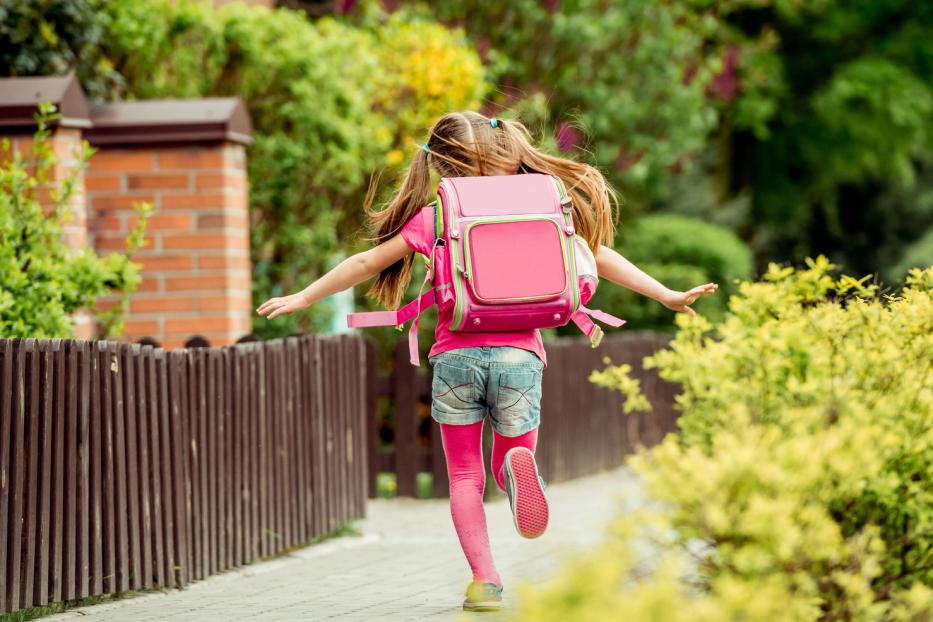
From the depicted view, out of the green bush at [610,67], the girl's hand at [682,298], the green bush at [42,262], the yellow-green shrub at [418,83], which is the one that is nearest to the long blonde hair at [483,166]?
the girl's hand at [682,298]

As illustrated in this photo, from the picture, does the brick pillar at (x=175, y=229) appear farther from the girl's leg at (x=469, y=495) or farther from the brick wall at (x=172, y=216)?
the girl's leg at (x=469, y=495)

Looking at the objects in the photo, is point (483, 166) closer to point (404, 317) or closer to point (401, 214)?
point (401, 214)

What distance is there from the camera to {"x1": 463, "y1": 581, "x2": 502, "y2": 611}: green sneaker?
5121 mm

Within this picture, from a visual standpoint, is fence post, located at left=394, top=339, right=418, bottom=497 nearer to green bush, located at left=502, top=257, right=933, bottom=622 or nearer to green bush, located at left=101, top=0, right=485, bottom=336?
green bush, located at left=101, top=0, right=485, bottom=336

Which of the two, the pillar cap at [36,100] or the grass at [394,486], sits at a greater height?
the pillar cap at [36,100]

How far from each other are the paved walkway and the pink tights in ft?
0.66

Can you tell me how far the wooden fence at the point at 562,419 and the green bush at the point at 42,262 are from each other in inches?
115

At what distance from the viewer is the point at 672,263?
1784 centimetres

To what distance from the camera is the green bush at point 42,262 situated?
6098 mm

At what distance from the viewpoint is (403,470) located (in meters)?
10.5

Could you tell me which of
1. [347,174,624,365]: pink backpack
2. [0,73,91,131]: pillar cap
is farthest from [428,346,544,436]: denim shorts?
[0,73,91,131]: pillar cap

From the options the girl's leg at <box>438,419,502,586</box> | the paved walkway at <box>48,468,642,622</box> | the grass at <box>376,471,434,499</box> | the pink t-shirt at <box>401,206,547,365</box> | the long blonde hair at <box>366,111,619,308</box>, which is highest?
the long blonde hair at <box>366,111,619,308</box>

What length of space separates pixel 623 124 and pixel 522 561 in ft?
34.0

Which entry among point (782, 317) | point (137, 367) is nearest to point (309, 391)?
point (137, 367)
